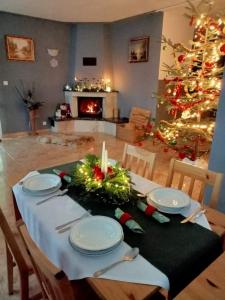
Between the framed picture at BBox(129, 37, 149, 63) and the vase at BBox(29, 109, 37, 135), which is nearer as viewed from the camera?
the framed picture at BBox(129, 37, 149, 63)

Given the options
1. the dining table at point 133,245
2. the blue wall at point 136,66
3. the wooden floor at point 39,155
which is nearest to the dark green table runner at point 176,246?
the dining table at point 133,245

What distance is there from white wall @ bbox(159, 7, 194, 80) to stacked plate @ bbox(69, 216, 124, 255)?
4.14m

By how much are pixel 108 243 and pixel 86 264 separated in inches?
5.0

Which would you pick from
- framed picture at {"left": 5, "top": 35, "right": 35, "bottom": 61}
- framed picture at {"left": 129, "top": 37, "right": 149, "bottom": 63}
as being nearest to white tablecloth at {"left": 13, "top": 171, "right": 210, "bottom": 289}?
framed picture at {"left": 129, "top": 37, "right": 149, "bottom": 63}

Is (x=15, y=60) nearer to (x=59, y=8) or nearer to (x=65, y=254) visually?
(x=59, y=8)

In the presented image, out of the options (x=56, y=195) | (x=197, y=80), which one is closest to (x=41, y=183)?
(x=56, y=195)

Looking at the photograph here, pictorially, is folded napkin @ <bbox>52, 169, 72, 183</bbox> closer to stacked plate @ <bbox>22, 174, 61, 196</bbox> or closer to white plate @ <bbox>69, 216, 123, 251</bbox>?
stacked plate @ <bbox>22, 174, 61, 196</bbox>

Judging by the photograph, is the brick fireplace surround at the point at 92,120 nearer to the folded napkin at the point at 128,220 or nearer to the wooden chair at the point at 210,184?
the wooden chair at the point at 210,184

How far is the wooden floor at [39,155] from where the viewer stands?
3.19 m

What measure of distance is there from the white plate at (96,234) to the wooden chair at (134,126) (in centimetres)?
383

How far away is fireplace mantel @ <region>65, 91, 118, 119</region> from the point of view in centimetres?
554

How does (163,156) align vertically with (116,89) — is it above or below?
below

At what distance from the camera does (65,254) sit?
0.92 m

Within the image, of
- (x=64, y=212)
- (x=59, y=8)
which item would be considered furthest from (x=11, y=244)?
(x=59, y=8)
